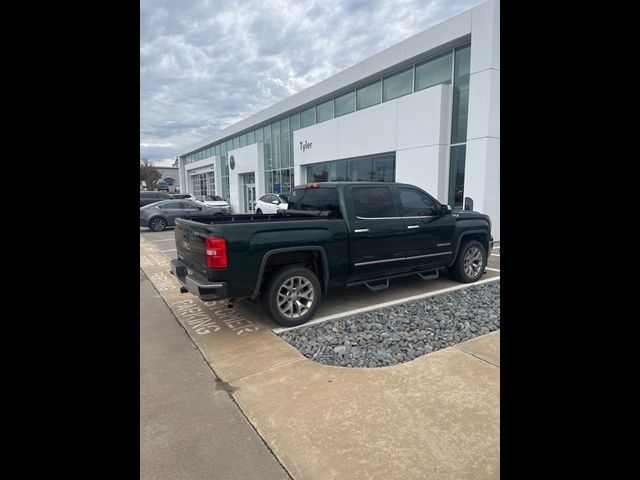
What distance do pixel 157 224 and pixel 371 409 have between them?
16.0 m

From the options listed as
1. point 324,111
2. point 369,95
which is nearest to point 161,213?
point 324,111

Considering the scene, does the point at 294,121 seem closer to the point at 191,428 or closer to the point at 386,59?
the point at 386,59

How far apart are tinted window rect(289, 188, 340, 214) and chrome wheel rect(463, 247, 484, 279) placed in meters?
2.82

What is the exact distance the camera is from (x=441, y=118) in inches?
515

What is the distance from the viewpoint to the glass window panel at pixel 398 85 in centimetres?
1547

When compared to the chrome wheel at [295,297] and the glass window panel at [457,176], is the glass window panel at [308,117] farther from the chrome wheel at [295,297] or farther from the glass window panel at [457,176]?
the chrome wheel at [295,297]

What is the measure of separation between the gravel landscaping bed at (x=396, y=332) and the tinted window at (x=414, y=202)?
1398mm

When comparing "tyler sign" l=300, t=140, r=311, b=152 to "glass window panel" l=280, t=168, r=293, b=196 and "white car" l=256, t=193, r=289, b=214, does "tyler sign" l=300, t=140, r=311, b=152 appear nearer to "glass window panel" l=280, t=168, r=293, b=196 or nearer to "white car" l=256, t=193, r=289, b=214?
"glass window panel" l=280, t=168, r=293, b=196

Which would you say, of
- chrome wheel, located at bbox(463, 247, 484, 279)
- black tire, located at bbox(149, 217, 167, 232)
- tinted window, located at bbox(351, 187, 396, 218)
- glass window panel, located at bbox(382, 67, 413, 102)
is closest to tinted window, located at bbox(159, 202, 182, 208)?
black tire, located at bbox(149, 217, 167, 232)

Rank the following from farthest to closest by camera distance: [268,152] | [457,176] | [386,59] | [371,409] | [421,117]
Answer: [268,152]
[386,59]
[421,117]
[457,176]
[371,409]

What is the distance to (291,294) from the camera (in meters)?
4.85

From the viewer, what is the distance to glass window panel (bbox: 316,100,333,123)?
2075 centimetres
